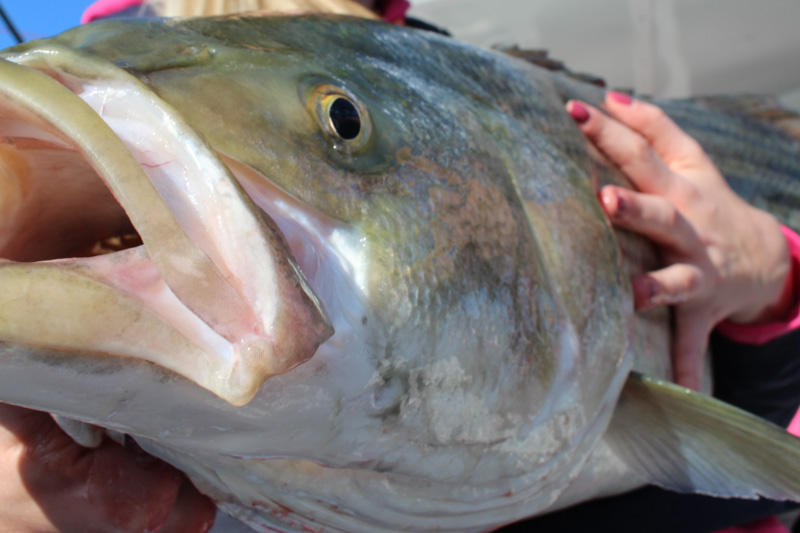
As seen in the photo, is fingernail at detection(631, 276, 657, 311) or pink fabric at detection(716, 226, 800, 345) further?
pink fabric at detection(716, 226, 800, 345)

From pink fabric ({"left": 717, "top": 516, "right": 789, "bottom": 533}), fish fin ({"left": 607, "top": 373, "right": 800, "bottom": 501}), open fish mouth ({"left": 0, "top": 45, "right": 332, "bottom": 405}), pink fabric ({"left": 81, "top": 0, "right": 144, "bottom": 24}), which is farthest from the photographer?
pink fabric ({"left": 81, "top": 0, "right": 144, "bottom": 24})

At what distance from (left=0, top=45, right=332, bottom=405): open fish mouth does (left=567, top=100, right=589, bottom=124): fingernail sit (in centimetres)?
99

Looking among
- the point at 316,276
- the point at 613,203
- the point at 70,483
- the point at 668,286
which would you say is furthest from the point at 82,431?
the point at 668,286

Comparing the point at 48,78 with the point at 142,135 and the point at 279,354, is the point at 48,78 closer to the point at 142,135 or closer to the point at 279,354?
the point at 142,135

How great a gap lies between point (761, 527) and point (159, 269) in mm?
1854

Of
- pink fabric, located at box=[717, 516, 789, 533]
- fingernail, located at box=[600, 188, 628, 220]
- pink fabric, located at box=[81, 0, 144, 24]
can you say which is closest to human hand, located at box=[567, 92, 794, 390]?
fingernail, located at box=[600, 188, 628, 220]

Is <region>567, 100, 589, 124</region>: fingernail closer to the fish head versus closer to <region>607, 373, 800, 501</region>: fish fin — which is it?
the fish head

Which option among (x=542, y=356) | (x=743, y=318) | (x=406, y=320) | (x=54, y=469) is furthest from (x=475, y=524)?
(x=743, y=318)

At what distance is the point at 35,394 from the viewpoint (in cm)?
46

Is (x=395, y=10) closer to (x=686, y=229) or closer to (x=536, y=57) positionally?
(x=536, y=57)

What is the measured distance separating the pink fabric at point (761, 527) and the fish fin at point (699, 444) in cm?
69

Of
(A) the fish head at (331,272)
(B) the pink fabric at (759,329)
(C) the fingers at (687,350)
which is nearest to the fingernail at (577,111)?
Result: (A) the fish head at (331,272)

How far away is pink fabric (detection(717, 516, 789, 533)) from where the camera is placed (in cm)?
166

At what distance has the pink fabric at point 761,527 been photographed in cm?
166
